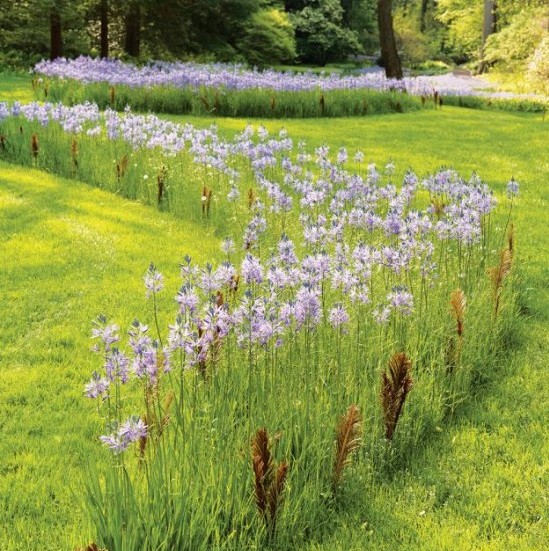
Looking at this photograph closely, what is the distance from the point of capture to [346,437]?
131 inches

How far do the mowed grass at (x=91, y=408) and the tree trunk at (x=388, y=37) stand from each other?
44.4 ft

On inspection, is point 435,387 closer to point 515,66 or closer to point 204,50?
point 204,50

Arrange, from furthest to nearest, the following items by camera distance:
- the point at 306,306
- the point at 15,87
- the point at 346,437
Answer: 1. the point at 15,87
2. the point at 306,306
3. the point at 346,437

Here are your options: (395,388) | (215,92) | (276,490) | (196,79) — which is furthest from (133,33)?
(276,490)

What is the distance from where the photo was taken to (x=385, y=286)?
15.8 feet

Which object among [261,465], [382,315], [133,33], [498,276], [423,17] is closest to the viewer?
[261,465]

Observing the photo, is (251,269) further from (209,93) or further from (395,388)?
(209,93)

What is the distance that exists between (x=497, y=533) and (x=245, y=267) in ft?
5.94

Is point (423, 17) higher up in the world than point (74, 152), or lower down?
higher up

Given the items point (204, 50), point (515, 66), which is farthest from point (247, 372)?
point (515, 66)

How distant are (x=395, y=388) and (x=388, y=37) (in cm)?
2003

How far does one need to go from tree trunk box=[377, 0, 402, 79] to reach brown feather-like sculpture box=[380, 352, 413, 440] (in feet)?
64.3

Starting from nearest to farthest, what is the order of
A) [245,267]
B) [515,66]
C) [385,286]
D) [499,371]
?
[245,267] < [385,286] < [499,371] < [515,66]

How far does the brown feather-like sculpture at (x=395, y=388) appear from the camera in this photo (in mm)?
3600
